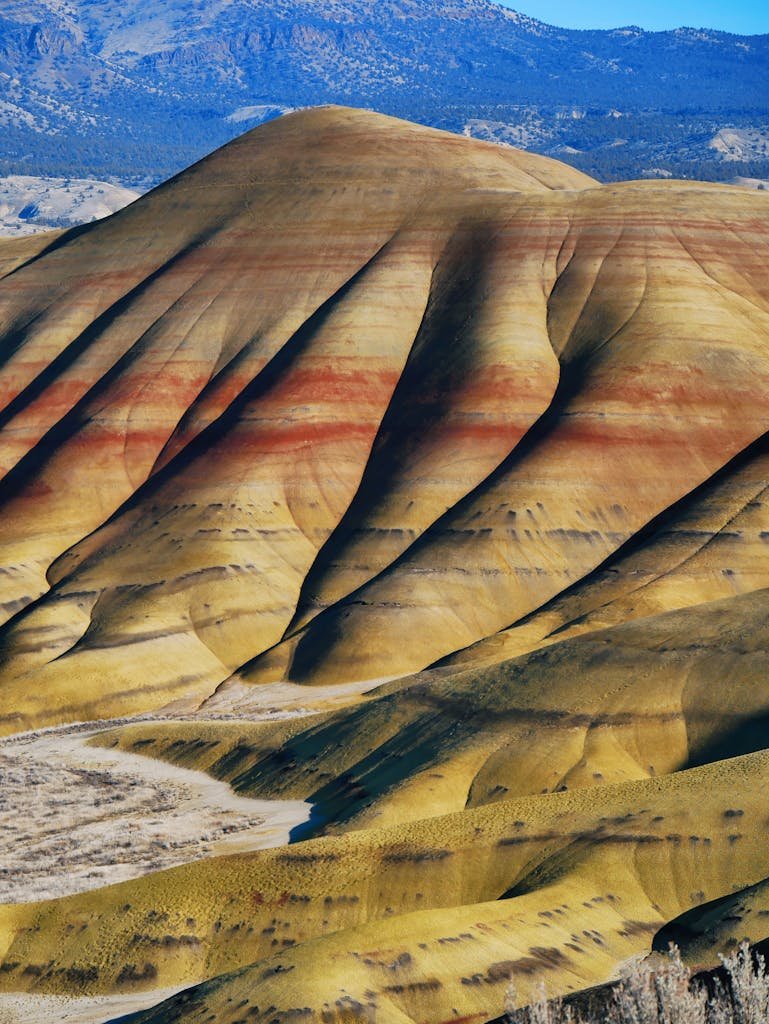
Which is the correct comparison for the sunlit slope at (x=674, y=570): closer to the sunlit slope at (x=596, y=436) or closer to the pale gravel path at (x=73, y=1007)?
the sunlit slope at (x=596, y=436)

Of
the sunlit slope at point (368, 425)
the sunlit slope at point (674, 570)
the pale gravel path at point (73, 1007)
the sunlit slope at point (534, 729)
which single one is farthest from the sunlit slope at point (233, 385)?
the pale gravel path at point (73, 1007)

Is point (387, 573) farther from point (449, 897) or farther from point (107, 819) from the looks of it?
point (449, 897)

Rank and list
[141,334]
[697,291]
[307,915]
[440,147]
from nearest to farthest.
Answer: [307,915] → [697,291] → [141,334] → [440,147]

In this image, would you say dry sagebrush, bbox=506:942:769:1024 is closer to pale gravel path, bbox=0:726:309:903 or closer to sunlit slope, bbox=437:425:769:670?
pale gravel path, bbox=0:726:309:903

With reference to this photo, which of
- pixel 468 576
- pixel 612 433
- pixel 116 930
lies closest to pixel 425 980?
pixel 116 930

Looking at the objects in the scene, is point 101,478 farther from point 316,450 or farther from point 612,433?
point 612,433

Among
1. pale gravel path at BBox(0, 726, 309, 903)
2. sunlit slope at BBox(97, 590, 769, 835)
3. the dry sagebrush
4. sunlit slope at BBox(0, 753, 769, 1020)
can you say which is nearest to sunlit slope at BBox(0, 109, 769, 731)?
pale gravel path at BBox(0, 726, 309, 903)
